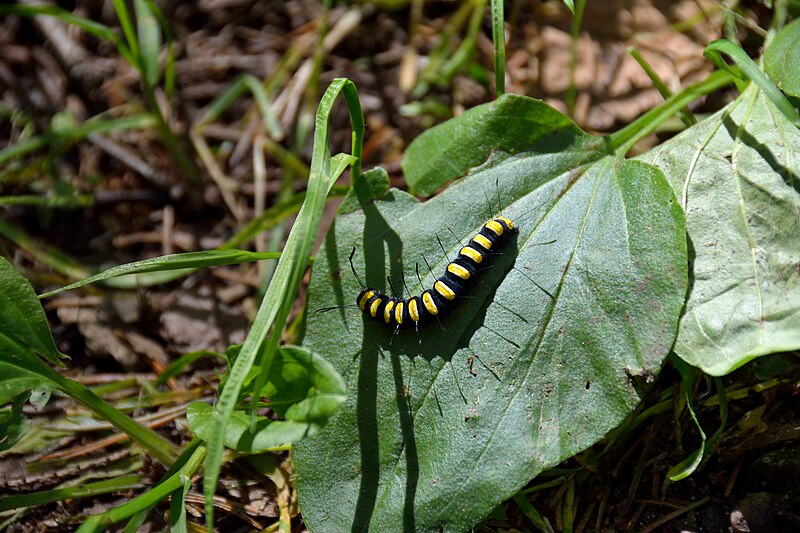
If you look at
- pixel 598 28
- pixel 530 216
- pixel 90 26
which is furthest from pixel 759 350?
pixel 90 26

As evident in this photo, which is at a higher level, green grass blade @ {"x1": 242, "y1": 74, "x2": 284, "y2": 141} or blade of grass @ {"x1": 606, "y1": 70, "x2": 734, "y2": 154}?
blade of grass @ {"x1": 606, "y1": 70, "x2": 734, "y2": 154}

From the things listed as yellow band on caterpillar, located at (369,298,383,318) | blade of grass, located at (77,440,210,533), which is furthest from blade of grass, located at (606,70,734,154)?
blade of grass, located at (77,440,210,533)

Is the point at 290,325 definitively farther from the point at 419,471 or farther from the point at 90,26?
the point at 90,26

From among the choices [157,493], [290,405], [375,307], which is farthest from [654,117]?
[157,493]

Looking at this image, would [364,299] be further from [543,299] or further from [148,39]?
[148,39]

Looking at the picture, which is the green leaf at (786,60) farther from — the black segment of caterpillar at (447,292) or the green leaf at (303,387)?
the green leaf at (303,387)

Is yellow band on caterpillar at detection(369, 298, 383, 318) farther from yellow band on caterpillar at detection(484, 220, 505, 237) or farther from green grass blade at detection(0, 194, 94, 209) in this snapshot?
green grass blade at detection(0, 194, 94, 209)
